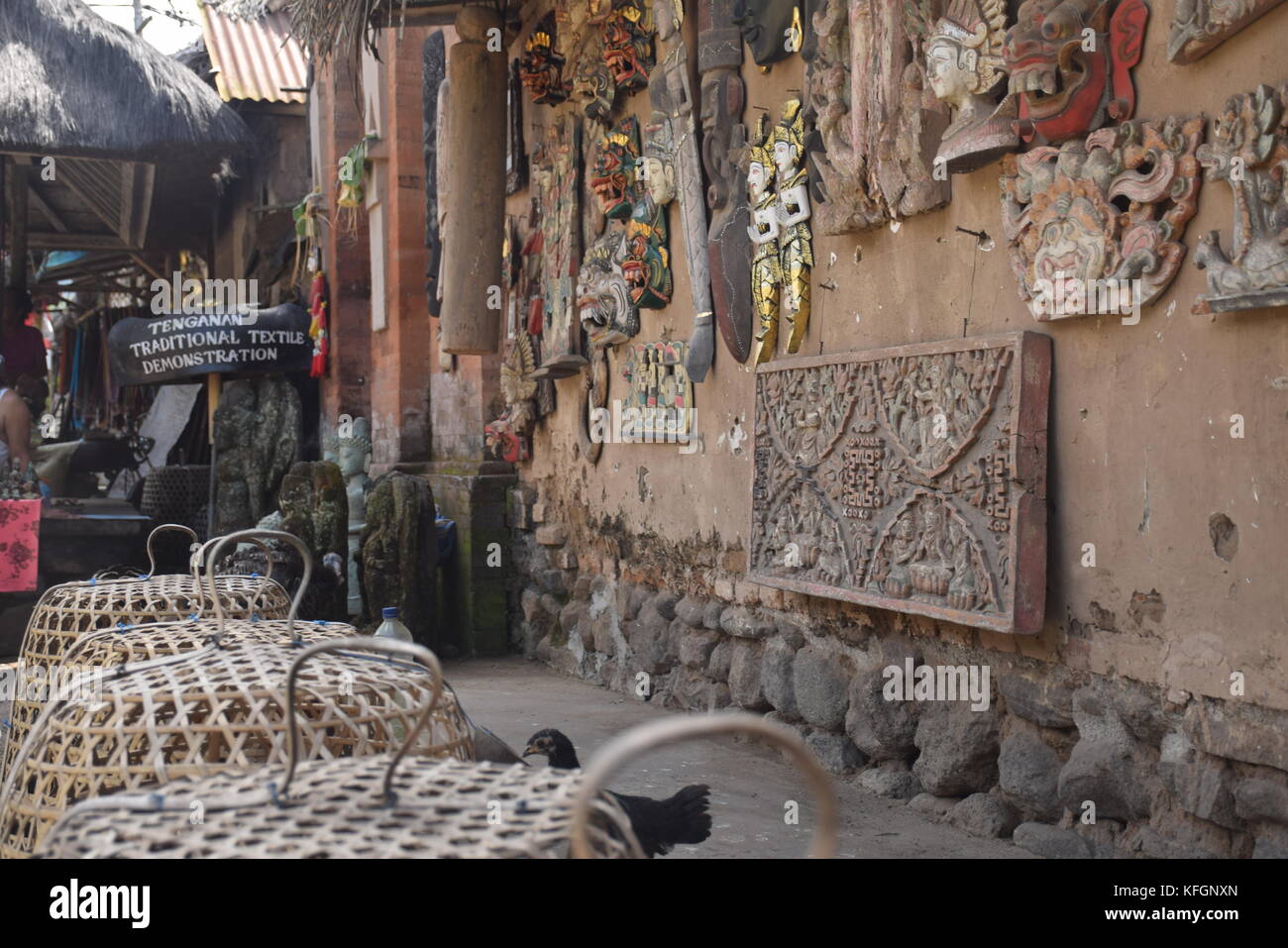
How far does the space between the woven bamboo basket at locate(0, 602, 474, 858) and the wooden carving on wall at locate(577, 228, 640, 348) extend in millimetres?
3987

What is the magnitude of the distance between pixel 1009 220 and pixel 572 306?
3.84 m

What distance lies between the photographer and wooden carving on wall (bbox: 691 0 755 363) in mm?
5352

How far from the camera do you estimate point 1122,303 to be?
3.36m

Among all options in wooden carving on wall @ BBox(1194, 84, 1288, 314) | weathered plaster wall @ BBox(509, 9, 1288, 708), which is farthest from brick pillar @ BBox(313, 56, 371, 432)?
wooden carving on wall @ BBox(1194, 84, 1288, 314)

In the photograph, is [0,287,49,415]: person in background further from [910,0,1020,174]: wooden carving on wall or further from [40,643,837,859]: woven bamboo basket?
[40,643,837,859]: woven bamboo basket

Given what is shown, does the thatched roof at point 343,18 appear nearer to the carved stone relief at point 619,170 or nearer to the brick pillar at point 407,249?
the carved stone relief at point 619,170

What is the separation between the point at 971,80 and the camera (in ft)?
12.4

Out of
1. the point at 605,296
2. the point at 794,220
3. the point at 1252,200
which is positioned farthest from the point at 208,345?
the point at 1252,200

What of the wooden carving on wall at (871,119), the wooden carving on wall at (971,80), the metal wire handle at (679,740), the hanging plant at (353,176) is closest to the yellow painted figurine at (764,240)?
the wooden carving on wall at (871,119)

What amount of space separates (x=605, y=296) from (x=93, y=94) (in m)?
7.01

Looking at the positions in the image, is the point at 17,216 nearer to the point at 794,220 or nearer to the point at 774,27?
the point at 774,27

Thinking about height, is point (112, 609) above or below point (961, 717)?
above

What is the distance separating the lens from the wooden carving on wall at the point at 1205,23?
293 cm

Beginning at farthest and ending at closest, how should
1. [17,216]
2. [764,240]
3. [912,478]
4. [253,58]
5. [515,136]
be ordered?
1. [253,58]
2. [17,216]
3. [515,136]
4. [764,240]
5. [912,478]
